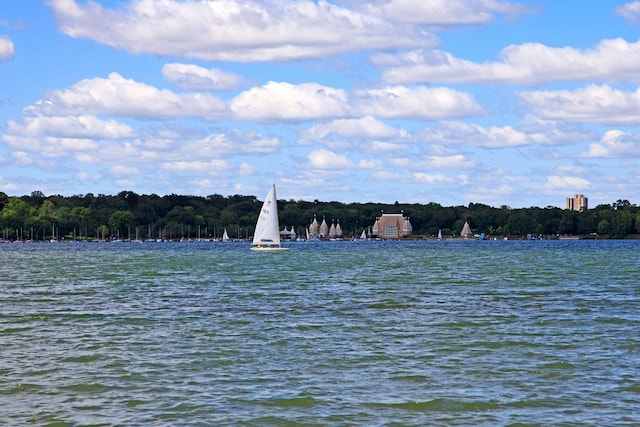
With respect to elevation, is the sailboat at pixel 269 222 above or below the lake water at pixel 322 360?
above

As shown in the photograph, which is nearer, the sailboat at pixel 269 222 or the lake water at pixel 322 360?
the lake water at pixel 322 360

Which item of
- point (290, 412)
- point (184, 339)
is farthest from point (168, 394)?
point (184, 339)

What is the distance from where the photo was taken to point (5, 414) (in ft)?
67.4

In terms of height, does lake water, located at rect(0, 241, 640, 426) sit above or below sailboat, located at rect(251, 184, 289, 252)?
below

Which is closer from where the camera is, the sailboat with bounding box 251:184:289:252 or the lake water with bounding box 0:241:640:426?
the lake water with bounding box 0:241:640:426

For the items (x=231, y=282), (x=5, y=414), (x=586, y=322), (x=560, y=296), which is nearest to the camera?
(x=5, y=414)

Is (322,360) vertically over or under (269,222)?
under

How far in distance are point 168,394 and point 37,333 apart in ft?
45.5

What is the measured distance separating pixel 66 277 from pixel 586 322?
50727 millimetres

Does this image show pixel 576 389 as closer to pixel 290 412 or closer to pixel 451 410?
pixel 451 410

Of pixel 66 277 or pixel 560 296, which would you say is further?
pixel 66 277

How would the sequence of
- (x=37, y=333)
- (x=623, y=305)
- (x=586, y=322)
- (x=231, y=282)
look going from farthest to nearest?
(x=231, y=282) → (x=623, y=305) → (x=586, y=322) → (x=37, y=333)

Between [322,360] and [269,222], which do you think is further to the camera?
[269,222]

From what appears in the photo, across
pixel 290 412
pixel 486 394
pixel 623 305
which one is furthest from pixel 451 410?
pixel 623 305
